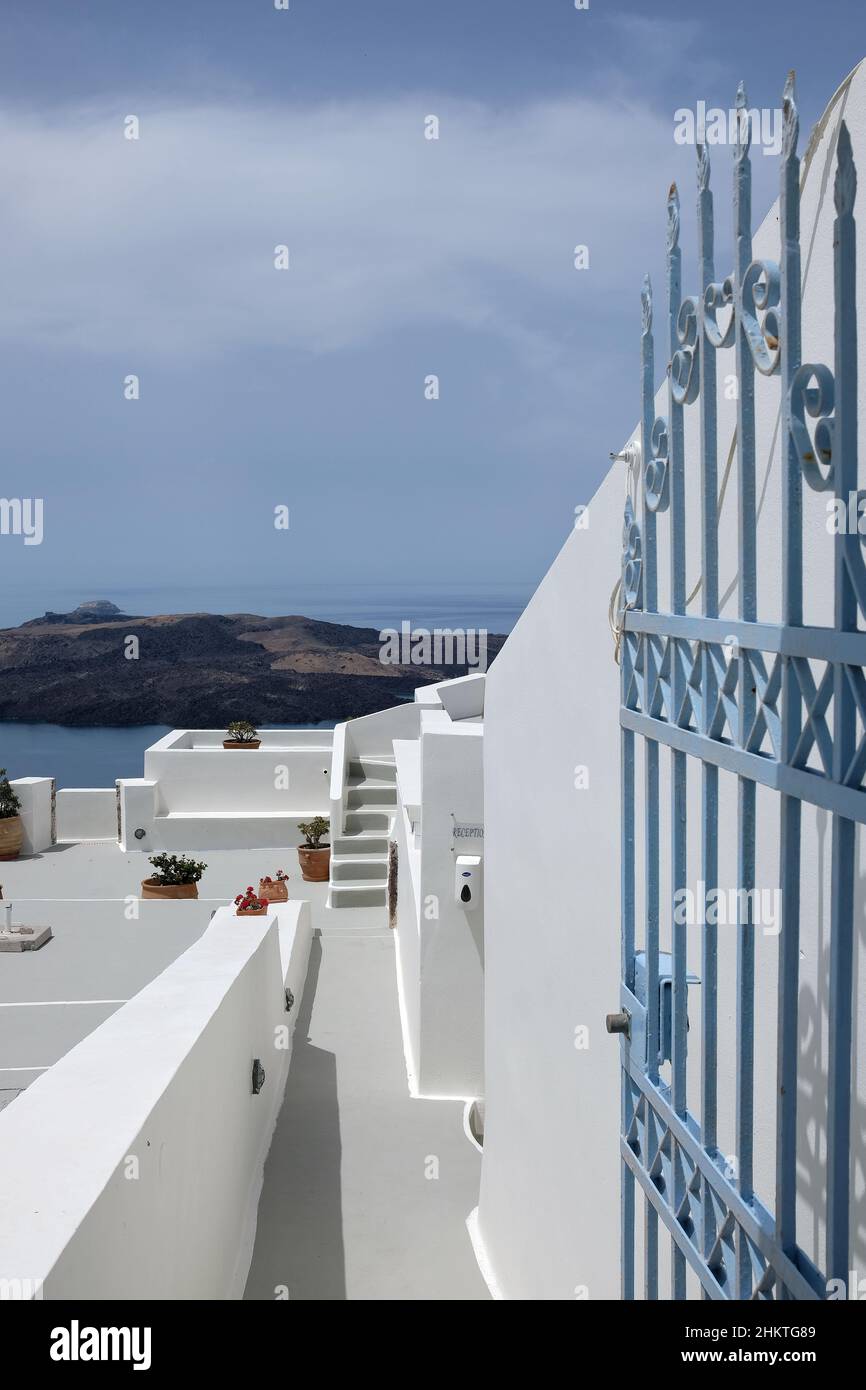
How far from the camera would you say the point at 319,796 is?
15555 mm

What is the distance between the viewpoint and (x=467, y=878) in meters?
7.09

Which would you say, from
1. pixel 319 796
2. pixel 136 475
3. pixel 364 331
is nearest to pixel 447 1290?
pixel 319 796

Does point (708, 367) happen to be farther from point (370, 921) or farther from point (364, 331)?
point (364, 331)

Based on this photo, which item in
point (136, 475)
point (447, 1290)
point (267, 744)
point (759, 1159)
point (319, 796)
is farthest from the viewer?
point (136, 475)

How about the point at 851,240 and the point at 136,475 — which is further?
the point at 136,475

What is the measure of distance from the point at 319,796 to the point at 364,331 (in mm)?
15944

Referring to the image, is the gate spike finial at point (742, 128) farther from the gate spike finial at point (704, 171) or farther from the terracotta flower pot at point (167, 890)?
the terracotta flower pot at point (167, 890)

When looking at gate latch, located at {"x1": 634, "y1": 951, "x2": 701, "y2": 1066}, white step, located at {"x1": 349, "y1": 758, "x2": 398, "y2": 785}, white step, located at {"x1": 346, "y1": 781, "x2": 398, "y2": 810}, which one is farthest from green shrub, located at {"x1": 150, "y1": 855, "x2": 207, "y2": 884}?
gate latch, located at {"x1": 634, "y1": 951, "x2": 701, "y2": 1066}

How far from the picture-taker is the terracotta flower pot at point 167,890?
38.1ft

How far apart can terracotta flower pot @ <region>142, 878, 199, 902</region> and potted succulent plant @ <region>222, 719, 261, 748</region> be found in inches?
201

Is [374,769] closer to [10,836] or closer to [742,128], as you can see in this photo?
[10,836]

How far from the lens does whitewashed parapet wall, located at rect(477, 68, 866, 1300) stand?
5.15 ft

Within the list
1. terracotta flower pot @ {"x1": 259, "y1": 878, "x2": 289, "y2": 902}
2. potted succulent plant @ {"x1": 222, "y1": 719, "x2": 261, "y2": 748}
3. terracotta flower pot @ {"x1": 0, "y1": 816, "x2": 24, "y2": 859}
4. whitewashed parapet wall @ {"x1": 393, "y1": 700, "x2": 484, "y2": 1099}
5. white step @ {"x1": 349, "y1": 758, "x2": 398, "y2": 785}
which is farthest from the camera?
potted succulent plant @ {"x1": 222, "y1": 719, "x2": 261, "y2": 748}

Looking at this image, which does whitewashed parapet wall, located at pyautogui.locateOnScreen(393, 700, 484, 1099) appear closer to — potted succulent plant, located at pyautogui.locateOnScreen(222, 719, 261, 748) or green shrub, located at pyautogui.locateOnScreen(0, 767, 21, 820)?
green shrub, located at pyautogui.locateOnScreen(0, 767, 21, 820)
